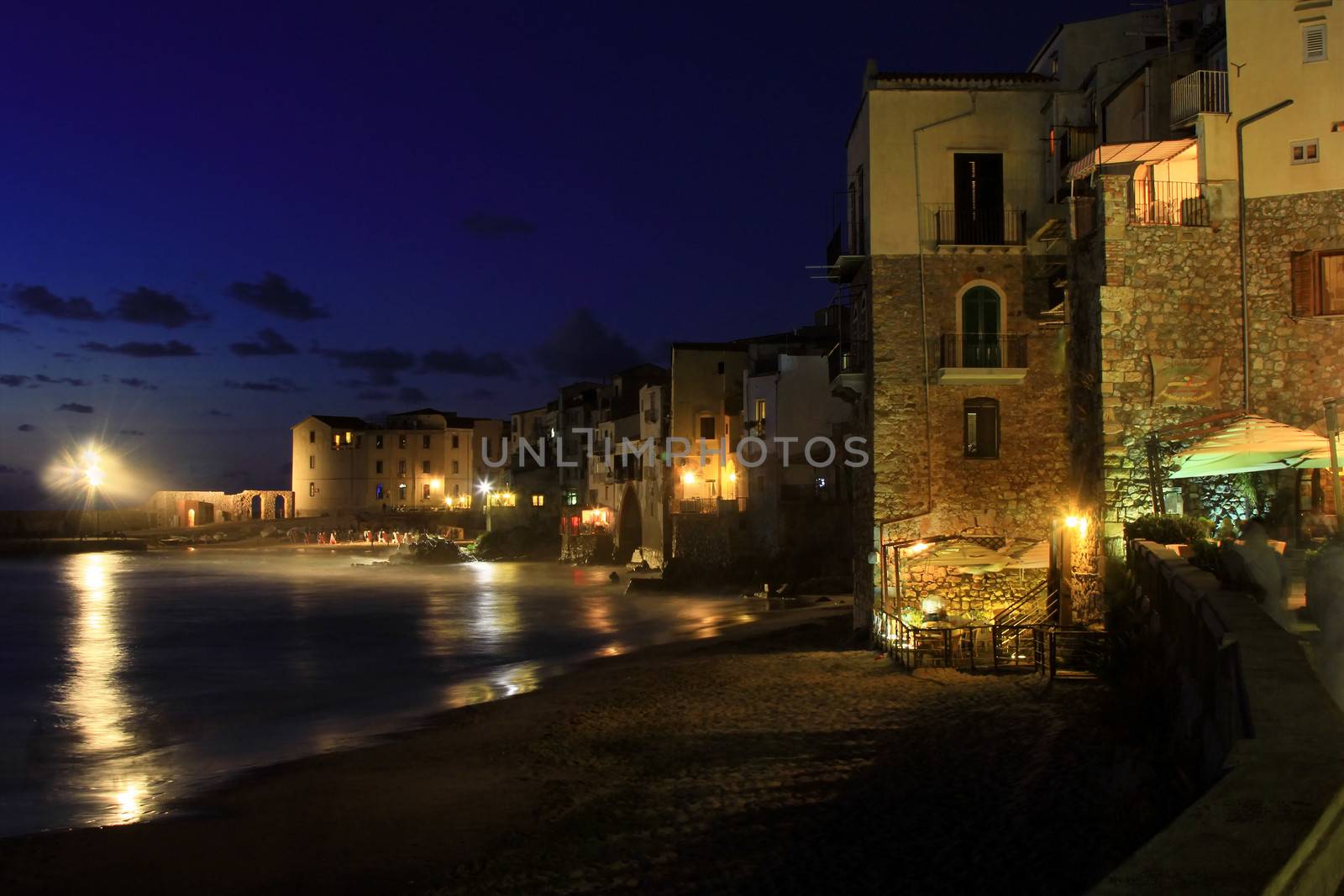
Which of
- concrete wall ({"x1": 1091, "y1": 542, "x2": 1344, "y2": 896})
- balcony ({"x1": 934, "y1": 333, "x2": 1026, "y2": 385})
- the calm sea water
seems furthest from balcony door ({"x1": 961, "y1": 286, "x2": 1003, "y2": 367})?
concrete wall ({"x1": 1091, "y1": 542, "x2": 1344, "y2": 896})

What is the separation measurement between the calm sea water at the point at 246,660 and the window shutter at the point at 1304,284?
17.3 metres

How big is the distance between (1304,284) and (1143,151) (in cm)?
352

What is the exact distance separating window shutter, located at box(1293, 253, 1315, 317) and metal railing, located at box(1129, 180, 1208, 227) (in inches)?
60.9

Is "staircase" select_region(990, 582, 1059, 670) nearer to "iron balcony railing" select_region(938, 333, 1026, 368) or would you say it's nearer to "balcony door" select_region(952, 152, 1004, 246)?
"iron balcony railing" select_region(938, 333, 1026, 368)

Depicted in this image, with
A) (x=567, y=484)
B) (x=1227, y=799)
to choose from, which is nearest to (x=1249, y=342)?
(x=1227, y=799)

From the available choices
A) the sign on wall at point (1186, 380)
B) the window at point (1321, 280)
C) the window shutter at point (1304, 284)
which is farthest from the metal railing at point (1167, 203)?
the sign on wall at point (1186, 380)

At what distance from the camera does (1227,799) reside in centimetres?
462

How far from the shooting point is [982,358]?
22.6 m

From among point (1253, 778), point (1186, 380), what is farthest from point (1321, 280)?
point (1253, 778)

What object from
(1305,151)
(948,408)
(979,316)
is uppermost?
(1305,151)

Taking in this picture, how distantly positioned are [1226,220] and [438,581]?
5104 cm

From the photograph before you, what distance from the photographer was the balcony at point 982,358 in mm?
22422

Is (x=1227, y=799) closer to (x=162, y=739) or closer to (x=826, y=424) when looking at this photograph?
(x=162, y=739)

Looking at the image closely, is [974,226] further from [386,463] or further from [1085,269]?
[386,463]
